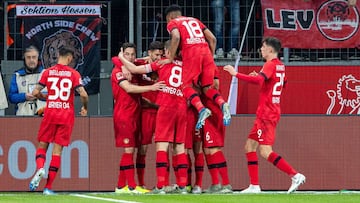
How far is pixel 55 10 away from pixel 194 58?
520cm

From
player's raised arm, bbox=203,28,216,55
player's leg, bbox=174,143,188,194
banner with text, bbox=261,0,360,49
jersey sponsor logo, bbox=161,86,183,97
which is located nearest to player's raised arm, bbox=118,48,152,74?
jersey sponsor logo, bbox=161,86,183,97

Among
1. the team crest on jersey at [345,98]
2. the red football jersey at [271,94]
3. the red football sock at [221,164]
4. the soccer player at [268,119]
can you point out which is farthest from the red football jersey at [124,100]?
the team crest on jersey at [345,98]

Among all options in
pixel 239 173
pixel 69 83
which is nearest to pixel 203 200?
pixel 69 83

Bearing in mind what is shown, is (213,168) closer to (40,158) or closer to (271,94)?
(271,94)

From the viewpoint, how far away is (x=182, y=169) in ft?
51.7

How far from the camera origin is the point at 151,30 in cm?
2086

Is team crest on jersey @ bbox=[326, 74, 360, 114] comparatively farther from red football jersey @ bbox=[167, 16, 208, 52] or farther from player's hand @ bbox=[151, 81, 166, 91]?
player's hand @ bbox=[151, 81, 166, 91]

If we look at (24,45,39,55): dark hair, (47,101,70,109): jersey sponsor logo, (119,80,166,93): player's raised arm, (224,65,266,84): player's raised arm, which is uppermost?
(24,45,39,55): dark hair

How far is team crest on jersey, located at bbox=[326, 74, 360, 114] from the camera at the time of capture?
801 inches

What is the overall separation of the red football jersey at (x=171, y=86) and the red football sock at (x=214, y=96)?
0.41 meters

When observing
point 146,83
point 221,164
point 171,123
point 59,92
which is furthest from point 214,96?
point 59,92

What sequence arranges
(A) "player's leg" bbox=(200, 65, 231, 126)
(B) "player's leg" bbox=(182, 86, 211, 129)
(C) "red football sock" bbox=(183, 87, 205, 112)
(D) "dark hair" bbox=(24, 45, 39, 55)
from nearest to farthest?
(B) "player's leg" bbox=(182, 86, 211, 129), (C) "red football sock" bbox=(183, 87, 205, 112), (A) "player's leg" bbox=(200, 65, 231, 126), (D) "dark hair" bbox=(24, 45, 39, 55)

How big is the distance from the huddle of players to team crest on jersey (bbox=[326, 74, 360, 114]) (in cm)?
389

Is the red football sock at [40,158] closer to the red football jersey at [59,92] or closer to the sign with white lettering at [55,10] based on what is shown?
the red football jersey at [59,92]
